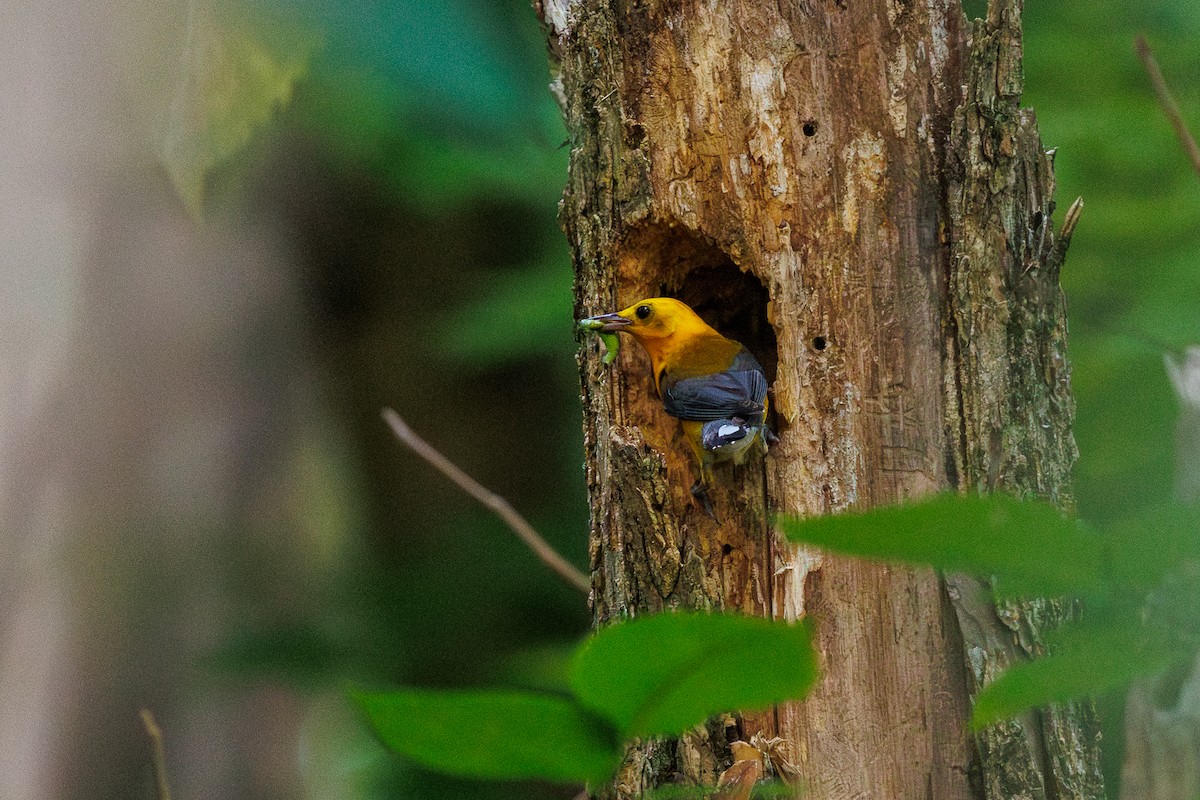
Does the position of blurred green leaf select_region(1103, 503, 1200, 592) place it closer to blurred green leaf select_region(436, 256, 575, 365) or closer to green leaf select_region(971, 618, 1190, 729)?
green leaf select_region(971, 618, 1190, 729)

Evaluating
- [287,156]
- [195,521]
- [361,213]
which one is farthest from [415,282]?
[195,521]

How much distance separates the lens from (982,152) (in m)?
2.30

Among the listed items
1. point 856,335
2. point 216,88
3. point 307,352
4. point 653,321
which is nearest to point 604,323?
point 653,321

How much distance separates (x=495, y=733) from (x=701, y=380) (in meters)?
2.27

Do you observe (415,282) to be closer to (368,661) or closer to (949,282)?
(368,661)

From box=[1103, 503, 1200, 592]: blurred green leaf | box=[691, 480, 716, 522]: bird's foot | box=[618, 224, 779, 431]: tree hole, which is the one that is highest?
box=[618, 224, 779, 431]: tree hole

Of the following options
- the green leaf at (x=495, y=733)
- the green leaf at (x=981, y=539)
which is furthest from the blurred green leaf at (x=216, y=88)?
the green leaf at (x=981, y=539)

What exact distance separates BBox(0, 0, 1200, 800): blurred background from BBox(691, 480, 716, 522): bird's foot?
3.29ft

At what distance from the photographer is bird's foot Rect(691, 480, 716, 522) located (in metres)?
2.56

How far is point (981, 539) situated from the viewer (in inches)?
19.1

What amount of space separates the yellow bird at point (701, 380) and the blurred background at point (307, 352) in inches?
26.5

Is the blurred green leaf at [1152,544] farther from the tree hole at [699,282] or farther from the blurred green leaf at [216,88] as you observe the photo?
the blurred green leaf at [216,88]

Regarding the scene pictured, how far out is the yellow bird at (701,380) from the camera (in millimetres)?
2654

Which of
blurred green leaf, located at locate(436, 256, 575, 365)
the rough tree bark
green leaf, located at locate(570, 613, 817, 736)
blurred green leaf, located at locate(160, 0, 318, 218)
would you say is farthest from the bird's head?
green leaf, located at locate(570, 613, 817, 736)
